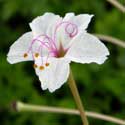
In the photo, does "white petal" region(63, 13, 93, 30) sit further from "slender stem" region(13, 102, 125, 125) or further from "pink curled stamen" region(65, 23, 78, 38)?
"slender stem" region(13, 102, 125, 125)

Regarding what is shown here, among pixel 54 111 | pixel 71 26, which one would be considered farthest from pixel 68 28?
pixel 54 111

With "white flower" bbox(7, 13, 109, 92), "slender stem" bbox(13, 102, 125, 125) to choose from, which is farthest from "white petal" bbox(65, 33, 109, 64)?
"slender stem" bbox(13, 102, 125, 125)

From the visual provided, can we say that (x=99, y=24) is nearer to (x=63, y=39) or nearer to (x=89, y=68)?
(x=89, y=68)

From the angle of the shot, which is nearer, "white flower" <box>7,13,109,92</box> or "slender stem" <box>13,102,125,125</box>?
"white flower" <box>7,13,109,92</box>

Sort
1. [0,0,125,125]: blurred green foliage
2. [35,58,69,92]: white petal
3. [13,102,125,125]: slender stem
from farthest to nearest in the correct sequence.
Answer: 1. [0,0,125,125]: blurred green foliage
2. [13,102,125,125]: slender stem
3. [35,58,69,92]: white petal

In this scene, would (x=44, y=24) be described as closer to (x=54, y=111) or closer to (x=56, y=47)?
(x=56, y=47)

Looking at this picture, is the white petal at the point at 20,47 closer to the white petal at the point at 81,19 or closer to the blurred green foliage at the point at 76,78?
the white petal at the point at 81,19

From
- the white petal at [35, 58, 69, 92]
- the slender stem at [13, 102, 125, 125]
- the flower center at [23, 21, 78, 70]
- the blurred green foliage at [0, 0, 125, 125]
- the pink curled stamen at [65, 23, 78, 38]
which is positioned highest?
the pink curled stamen at [65, 23, 78, 38]
